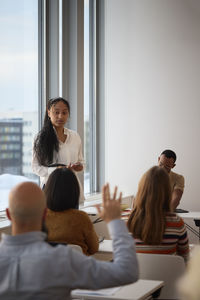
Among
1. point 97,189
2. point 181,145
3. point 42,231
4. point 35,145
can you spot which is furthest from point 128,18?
point 42,231

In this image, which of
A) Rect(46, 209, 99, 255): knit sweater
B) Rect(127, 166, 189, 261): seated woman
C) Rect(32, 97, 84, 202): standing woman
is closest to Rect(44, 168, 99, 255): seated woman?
Rect(46, 209, 99, 255): knit sweater

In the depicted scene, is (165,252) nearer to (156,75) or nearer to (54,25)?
(54,25)

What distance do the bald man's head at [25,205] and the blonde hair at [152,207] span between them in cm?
133

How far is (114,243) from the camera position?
1.70 metres

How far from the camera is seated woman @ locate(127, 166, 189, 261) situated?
2973 mm

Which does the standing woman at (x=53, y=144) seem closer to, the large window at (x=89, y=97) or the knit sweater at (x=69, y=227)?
the knit sweater at (x=69, y=227)

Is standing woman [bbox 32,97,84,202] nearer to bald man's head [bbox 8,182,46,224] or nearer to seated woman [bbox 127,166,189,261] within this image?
seated woman [bbox 127,166,189,261]

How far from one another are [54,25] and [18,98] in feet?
4.15

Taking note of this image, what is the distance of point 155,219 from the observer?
2973 mm

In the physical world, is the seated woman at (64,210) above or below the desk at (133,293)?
above

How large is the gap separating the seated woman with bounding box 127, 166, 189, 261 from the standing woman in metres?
1.68

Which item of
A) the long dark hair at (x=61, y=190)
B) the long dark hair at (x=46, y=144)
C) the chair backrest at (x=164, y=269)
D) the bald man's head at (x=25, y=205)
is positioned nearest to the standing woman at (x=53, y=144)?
the long dark hair at (x=46, y=144)

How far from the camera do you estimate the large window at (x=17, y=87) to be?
5133 mm

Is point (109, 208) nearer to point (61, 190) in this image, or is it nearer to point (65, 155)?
point (61, 190)
